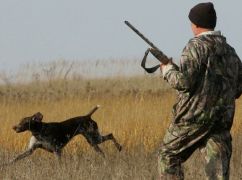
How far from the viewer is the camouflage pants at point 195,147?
5.98m

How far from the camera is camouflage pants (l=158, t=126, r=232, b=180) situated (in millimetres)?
5980

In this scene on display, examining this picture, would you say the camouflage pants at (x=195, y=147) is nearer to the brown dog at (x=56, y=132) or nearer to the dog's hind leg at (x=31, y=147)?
the dog's hind leg at (x=31, y=147)

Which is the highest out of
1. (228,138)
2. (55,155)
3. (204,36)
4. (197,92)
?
(204,36)

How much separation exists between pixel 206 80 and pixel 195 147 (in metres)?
0.63

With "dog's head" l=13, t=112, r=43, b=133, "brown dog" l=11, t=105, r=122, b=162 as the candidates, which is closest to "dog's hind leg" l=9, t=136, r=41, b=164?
"brown dog" l=11, t=105, r=122, b=162

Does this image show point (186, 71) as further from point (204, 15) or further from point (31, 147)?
point (31, 147)

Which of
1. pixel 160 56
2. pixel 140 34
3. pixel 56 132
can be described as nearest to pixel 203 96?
pixel 160 56

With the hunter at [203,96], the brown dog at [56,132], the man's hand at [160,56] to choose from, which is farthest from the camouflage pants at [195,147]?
the brown dog at [56,132]

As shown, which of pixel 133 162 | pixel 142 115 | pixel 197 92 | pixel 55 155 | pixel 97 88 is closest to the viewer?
pixel 197 92

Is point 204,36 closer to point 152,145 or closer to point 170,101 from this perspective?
point 152,145

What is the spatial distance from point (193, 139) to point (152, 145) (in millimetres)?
5760

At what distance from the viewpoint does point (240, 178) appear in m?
8.38

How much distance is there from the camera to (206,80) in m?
5.80

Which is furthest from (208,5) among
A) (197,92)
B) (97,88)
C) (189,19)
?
(97,88)
